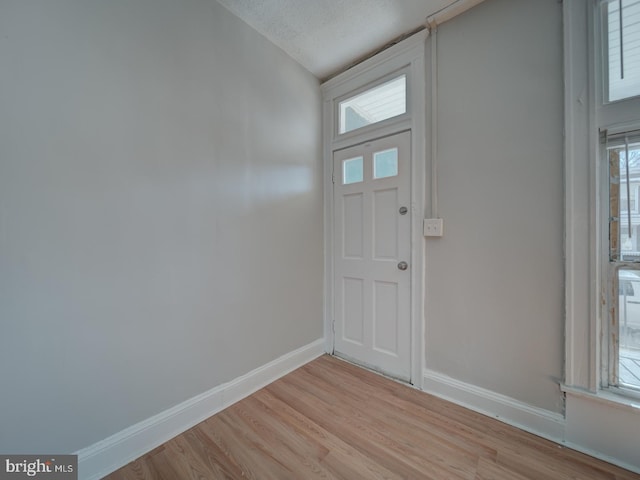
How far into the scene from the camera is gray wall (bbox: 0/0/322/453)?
104 cm

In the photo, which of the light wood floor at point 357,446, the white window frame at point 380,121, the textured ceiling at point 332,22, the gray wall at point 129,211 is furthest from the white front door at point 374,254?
the textured ceiling at point 332,22

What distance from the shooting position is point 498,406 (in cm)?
155

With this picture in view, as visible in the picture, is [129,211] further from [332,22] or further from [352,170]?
[332,22]

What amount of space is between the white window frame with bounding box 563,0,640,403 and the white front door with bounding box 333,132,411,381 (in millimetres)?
888

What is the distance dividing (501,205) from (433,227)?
417mm

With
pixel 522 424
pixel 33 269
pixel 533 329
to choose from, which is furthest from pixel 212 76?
pixel 522 424

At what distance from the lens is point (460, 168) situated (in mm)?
1687

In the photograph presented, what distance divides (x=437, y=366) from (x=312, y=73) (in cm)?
276

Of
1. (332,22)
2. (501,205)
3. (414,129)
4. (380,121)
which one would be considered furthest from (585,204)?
(332,22)

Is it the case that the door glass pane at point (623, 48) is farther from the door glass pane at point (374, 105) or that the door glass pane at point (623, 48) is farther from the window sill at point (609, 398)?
the window sill at point (609, 398)

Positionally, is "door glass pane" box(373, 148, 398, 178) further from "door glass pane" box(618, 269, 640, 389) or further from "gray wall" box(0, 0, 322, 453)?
"door glass pane" box(618, 269, 640, 389)

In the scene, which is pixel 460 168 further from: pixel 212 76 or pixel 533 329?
pixel 212 76

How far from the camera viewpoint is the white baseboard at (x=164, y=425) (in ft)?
3.89

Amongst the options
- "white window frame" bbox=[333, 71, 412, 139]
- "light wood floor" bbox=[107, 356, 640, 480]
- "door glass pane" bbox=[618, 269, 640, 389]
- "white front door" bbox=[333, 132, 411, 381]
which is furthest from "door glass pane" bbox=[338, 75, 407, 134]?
"light wood floor" bbox=[107, 356, 640, 480]
